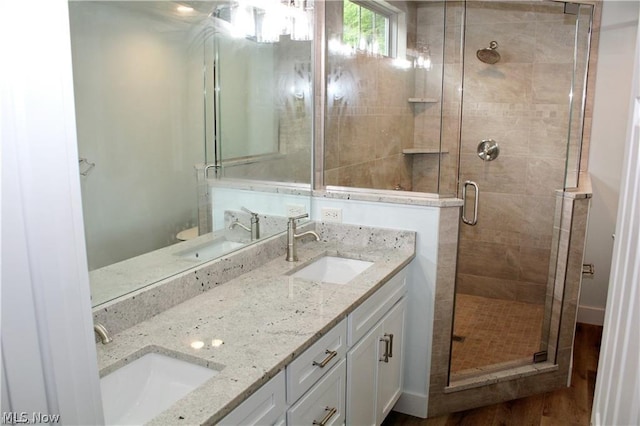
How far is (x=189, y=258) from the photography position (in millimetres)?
2080

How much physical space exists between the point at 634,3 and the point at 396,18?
1.56 metres

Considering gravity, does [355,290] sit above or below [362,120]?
below

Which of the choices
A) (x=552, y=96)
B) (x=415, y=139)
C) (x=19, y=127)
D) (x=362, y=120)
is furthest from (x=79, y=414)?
(x=552, y=96)

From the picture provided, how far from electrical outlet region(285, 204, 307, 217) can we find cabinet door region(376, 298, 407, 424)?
2.34ft

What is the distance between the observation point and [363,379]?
2.21 metres

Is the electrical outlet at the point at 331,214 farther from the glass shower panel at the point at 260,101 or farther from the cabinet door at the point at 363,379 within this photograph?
the cabinet door at the point at 363,379

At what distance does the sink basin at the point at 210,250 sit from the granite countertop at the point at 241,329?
0.13 m

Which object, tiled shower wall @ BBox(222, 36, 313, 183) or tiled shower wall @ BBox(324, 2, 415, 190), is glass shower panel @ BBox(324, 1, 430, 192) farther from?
tiled shower wall @ BBox(222, 36, 313, 183)

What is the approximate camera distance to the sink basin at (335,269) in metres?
2.58

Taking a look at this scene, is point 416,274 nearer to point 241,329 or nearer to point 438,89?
point 241,329

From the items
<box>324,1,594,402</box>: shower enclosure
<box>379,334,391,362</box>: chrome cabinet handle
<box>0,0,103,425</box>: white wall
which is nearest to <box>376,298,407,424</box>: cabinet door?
<box>379,334,391,362</box>: chrome cabinet handle

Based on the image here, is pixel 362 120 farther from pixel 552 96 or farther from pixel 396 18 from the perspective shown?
pixel 552 96

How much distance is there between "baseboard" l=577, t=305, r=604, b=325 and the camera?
393 centimetres

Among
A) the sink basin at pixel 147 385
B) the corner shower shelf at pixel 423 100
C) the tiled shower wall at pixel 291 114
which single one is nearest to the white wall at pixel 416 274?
the tiled shower wall at pixel 291 114
